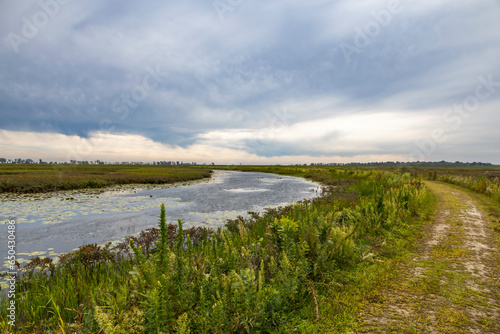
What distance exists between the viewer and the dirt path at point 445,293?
2725mm

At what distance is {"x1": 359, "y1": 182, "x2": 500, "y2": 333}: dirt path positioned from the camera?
2725 millimetres

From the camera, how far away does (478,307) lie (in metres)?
3.05

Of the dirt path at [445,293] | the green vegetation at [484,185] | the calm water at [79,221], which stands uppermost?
the green vegetation at [484,185]

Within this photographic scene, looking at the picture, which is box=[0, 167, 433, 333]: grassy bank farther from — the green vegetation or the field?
the green vegetation

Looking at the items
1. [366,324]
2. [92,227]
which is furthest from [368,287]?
Result: [92,227]

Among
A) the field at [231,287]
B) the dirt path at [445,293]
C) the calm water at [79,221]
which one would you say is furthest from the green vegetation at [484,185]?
the calm water at [79,221]

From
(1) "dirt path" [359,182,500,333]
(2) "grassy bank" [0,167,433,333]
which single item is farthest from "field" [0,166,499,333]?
(1) "dirt path" [359,182,500,333]

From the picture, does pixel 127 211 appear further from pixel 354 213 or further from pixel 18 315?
pixel 354 213

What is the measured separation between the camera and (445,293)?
338 cm

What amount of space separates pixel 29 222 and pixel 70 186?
14.7m

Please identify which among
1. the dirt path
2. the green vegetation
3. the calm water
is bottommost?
the calm water

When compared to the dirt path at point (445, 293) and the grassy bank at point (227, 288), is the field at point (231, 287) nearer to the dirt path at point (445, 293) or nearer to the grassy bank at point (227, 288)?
the grassy bank at point (227, 288)

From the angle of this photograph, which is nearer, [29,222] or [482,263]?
[482,263]

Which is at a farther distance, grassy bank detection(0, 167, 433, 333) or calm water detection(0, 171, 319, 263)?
calm water detection(0, 171, 319, 263)
